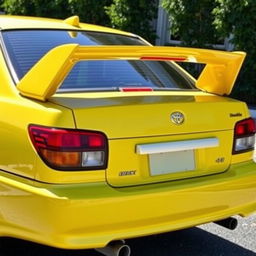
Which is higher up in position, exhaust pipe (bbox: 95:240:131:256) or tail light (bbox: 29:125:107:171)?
tail light (bbox: 29:125:107:171)

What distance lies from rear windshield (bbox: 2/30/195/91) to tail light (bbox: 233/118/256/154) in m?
0.52

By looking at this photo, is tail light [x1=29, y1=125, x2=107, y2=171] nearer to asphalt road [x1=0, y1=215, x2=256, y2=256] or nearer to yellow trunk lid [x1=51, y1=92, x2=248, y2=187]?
yellow trunk lid [x1=51, y1=92, x2=248, y2=187]

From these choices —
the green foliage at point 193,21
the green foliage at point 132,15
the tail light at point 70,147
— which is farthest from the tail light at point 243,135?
the green foliage at point 132,15

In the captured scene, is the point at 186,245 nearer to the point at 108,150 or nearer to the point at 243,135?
the point at 243,135

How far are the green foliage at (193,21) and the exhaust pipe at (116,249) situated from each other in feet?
27.4

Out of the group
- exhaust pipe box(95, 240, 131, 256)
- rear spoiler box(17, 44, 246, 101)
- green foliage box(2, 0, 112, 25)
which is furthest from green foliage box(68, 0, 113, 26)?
exhaust pipe box(95, 240, 131, 256)

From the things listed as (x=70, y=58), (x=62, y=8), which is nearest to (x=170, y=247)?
(x=70, y=58)

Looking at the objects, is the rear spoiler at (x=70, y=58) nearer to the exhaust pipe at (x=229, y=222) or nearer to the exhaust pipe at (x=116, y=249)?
the exhaust pipe at (x=116, y=249)

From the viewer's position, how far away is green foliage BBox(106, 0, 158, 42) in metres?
12.2

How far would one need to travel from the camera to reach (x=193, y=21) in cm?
1145

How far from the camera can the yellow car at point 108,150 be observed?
3035 millimetres

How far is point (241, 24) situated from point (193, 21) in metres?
1.78

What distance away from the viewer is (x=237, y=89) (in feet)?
35.4

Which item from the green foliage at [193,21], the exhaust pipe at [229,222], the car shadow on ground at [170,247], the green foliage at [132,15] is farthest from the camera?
the green foliage at [132,15]
